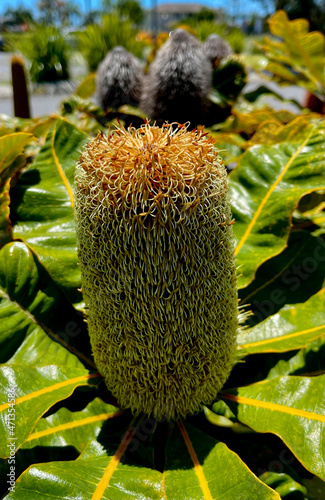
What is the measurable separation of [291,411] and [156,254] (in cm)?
70

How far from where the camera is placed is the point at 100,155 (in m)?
1.14

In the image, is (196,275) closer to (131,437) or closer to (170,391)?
(170,391)

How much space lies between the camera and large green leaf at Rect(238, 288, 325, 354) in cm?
163

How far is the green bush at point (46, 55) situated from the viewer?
239 inches

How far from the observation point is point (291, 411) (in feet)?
4.47

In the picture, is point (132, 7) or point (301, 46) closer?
point (301, 46)

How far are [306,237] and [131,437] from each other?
3.70 feet

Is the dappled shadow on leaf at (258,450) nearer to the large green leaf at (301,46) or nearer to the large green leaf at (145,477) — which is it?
the large green leaf at (145,477)

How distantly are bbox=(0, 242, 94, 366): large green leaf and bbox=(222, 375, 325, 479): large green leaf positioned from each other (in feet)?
2.00

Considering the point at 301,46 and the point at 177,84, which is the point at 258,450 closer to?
the point at 177,84

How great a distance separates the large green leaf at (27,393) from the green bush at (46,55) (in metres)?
5.45

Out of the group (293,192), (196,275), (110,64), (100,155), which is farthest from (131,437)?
(110,64)

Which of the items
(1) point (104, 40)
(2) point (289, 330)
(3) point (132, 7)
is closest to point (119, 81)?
(2) point (289, 330)

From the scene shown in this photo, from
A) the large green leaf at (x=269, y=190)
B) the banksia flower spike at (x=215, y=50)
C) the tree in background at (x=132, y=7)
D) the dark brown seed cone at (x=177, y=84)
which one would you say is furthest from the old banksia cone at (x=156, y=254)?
the tree in background at (x=132, y=7)
